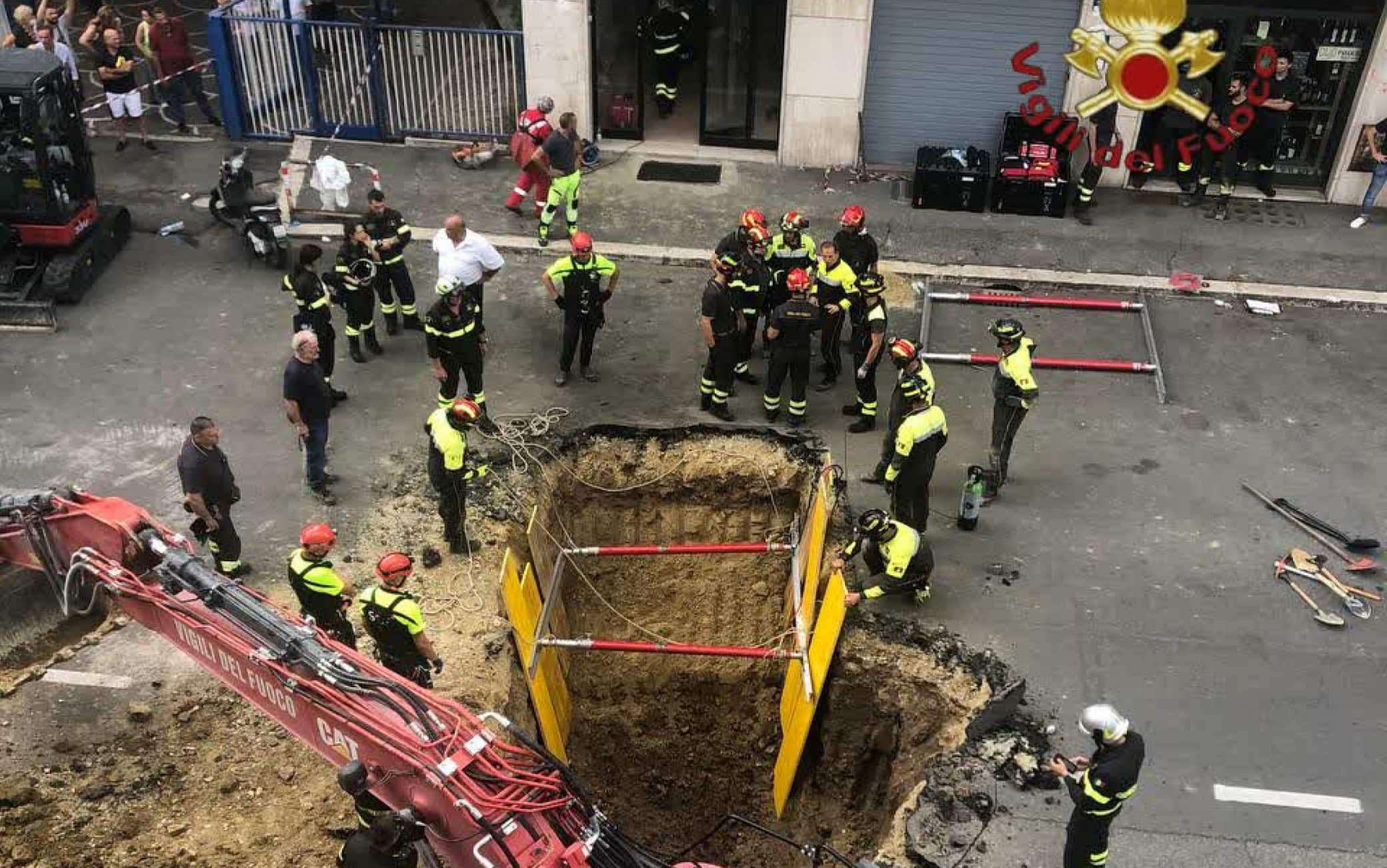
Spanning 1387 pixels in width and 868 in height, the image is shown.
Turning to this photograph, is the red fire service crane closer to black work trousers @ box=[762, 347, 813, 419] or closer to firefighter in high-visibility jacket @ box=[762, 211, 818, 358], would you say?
black work trousers @ box=[762, 347, 813, 419]

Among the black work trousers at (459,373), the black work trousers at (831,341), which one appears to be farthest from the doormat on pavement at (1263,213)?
the black work trousers at (459,373)

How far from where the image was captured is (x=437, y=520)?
1076 centimetres

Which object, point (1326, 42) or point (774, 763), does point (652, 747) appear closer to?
point (774, 763)

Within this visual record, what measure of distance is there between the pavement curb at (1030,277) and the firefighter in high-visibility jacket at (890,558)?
243 inches

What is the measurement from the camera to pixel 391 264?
13016mm

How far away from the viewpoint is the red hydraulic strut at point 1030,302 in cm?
1439

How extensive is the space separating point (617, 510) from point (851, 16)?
869 cm

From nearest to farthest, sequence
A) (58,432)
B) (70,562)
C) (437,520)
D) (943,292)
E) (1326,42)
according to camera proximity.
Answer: (70,562), (437,520), (58,432), (943,292), (1326,42)

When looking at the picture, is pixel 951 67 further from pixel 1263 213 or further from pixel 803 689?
pixel 803 689

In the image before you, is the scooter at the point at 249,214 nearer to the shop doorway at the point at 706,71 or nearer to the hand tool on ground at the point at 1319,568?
the shop doorway at the point at 706,71

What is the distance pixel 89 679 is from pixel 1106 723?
24.2 feet

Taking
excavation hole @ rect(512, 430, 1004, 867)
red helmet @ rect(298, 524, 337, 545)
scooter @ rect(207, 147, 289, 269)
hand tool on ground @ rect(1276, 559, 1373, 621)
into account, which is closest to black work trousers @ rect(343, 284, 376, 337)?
scooter @ rect(207, 147, 289, 269)

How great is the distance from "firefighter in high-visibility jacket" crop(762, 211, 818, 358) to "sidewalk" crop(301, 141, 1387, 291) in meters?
2.82

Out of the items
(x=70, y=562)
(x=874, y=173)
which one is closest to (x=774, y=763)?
(x=70, y=562)
